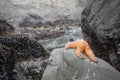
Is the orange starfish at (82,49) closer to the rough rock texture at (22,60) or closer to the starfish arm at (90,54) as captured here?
the starfish arm at (90,54)

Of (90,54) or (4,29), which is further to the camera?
(4,29)

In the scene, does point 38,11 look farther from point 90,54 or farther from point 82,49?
point 90,54

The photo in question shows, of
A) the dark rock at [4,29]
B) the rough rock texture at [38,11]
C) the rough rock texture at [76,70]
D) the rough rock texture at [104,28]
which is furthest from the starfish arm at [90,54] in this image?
the rough rock texture at [38,11]

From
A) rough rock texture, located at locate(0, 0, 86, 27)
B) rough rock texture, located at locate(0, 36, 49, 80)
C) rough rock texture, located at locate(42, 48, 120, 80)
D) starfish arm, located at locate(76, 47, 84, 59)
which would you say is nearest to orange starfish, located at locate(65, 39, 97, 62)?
starfish arm, located at locate(76, 47, 84, 59)

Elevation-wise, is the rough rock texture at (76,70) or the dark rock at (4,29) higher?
the rough rock texture at (76,70)

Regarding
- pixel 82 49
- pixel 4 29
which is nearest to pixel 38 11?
pixel 4 29

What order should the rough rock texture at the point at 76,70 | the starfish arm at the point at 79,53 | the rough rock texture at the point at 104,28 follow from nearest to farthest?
the rough rock texture at the point at 76,70
the starfish arm at the point at 79,53
the rough rock texture at the point at 104,28

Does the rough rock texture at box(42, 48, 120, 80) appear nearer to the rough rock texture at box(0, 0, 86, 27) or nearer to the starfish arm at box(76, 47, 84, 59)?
the starfish arm at box(76, 47, 84, 59)

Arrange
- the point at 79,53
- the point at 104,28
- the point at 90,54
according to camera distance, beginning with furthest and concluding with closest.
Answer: the point at 104,28 → the point at 90,54 → the point at 79,53
